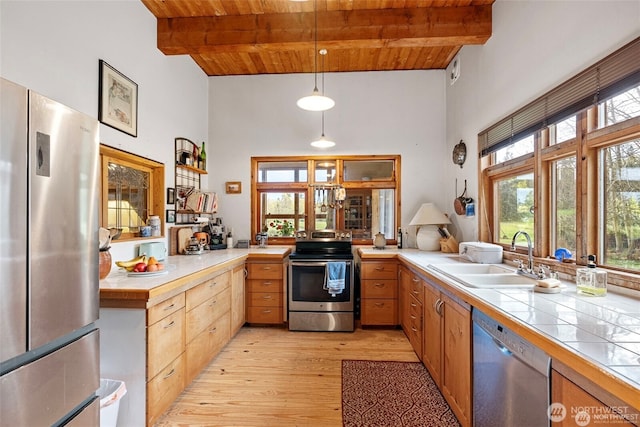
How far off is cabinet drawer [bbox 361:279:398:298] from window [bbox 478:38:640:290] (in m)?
1.23

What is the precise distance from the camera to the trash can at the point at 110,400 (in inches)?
58.9

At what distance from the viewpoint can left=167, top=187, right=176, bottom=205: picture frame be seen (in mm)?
3027

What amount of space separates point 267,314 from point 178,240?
1281 mm

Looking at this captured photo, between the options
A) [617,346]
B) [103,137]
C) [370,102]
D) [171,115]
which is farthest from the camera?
[370,102]

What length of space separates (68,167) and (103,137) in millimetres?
1200

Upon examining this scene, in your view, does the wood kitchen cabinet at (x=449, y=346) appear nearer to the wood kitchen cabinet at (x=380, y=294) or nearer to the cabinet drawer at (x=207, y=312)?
the wood kitchen cabinet at (x=380, y=294)

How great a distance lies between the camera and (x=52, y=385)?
43.8 inches

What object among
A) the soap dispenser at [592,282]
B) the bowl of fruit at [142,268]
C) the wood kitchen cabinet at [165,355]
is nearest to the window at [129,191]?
the bowl of fruit at [142,268]

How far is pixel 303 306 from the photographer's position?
3.29 meters

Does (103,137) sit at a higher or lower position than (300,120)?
lower

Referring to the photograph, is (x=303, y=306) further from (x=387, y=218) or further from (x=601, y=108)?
(x=601, y=108)

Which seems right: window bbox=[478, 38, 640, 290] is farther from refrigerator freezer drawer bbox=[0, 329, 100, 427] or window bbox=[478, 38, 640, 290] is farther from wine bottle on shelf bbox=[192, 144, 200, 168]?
wine bottle on shelf bbox=[192, 144, 200, 168]

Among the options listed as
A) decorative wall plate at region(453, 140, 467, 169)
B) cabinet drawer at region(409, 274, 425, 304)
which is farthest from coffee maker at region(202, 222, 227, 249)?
decorative wall plate at region(453, 140, 467, 169)

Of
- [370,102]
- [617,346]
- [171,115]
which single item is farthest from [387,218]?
[617,346]
